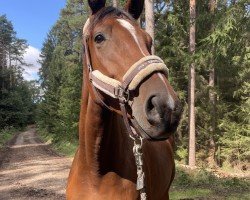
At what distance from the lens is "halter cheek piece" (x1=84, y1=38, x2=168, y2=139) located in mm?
2539

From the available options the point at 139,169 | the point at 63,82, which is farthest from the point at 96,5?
the point at 63,82

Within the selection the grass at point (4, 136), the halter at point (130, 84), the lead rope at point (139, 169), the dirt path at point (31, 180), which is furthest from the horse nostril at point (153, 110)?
the grass at point (4, 136)

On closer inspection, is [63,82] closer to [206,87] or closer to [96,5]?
[206,87]

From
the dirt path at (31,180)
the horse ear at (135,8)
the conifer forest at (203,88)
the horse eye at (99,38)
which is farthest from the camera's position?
the conifer forest at (203,88)

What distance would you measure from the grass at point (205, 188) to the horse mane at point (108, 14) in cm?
668

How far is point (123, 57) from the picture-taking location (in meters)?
2.70

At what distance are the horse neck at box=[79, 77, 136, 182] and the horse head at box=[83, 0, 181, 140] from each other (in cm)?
18

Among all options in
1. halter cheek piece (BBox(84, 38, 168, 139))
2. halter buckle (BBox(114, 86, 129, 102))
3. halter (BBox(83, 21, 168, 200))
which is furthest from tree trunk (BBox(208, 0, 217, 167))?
halter buckle (BBox(114, 86, 129, 102))

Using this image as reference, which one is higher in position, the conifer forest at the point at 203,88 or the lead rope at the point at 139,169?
the conifer forest at the point at 203,88

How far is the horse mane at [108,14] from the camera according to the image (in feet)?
9.54

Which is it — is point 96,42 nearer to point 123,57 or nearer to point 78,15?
point 123,57

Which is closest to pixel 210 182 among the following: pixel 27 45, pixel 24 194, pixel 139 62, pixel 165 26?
pixel 24 194

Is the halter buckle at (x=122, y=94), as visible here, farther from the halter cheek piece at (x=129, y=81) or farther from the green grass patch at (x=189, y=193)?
the green grass patch at (x=189, y=193)

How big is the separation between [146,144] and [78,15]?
167ft
